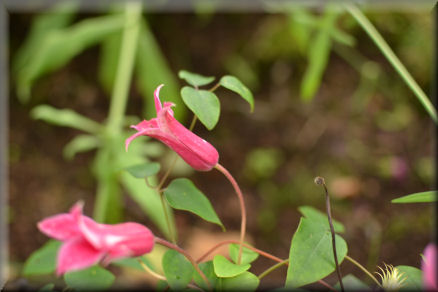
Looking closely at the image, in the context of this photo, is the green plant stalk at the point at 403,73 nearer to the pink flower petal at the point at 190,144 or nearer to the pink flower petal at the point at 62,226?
the pink flower petal at the point at 190,144

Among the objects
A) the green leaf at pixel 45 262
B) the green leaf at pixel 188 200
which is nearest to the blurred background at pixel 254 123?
the green leaf at pixel 45 262

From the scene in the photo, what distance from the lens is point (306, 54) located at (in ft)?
4.88

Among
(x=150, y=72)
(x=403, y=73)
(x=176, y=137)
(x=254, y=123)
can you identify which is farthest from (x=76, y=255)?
(x=254, y=123)

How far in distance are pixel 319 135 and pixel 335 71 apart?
0.28m

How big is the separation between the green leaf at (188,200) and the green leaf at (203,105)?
6 centimetres

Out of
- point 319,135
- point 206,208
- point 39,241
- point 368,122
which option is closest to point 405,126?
point 368,122

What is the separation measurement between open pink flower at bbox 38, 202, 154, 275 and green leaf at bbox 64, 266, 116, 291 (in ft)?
0.20

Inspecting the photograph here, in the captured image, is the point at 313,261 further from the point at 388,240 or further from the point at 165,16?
the point at 165,16

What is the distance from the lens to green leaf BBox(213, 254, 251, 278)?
0.32 metres

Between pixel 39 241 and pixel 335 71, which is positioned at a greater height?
pixel 335 71

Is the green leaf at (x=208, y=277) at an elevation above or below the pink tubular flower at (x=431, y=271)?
below

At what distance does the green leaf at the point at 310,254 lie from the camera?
300mm

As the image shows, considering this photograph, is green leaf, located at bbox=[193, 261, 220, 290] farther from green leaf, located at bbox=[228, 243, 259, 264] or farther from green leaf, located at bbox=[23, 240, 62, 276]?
green leaf, located at bbox=[23, 240, 62, 276]

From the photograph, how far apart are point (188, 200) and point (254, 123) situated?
3.62 feet
